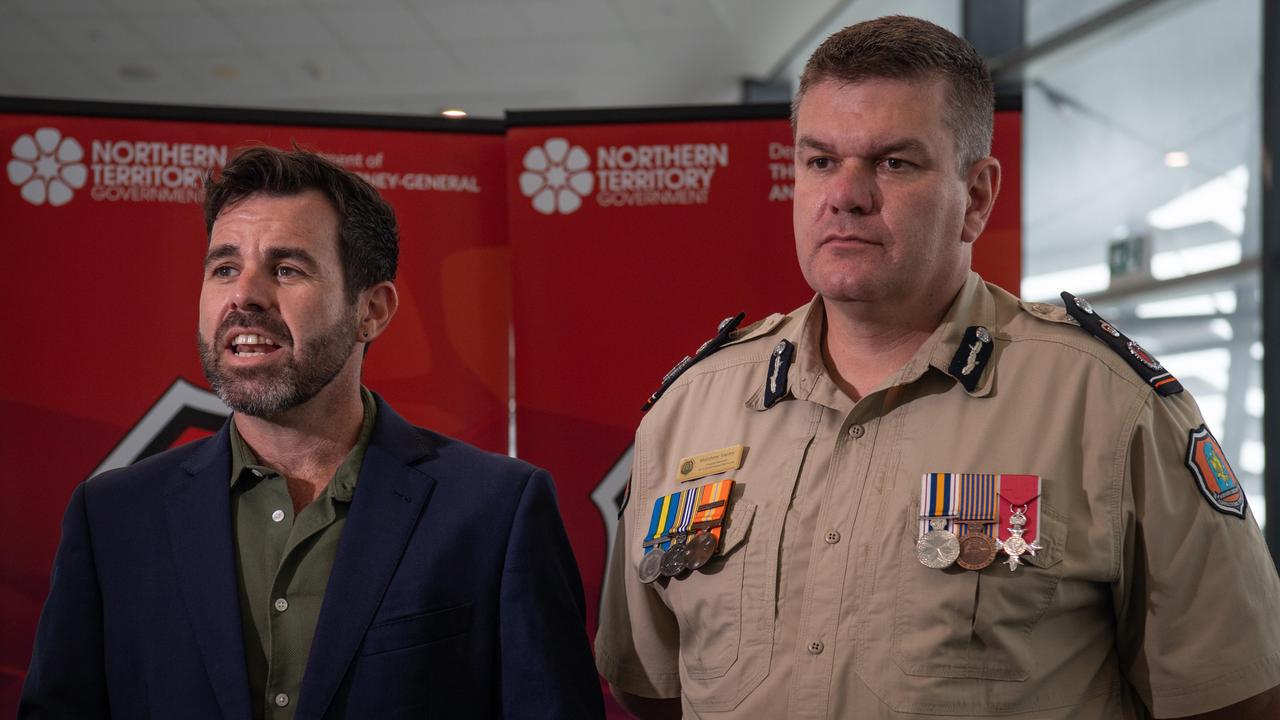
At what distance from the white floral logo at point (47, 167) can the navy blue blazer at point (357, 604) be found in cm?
144

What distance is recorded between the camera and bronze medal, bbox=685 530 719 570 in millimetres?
1677

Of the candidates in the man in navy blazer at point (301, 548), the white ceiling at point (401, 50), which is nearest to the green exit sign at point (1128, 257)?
the white ceiling at point (401, 50)

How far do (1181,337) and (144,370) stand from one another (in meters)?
3.90

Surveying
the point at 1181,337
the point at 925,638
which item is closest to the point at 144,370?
the point at 925,638

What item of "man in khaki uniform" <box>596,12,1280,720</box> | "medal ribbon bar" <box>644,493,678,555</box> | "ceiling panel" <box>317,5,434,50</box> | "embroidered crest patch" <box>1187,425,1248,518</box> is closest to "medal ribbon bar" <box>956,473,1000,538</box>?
"man in khaki uniform" <box>596,12,1280,720</box>

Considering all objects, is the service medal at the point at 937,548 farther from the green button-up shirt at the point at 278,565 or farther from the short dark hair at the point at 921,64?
the green button-up shirt at the point at 278,565

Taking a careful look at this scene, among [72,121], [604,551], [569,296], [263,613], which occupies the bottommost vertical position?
[604,551]

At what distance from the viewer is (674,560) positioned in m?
1.71

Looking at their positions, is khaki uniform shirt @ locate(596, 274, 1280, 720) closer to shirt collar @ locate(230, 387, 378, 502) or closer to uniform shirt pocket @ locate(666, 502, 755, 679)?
uniform shirt pocket @ locate(666, 502, 755, 679)

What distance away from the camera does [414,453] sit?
184 centimetres

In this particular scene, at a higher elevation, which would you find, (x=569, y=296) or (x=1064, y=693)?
(x=569, y=296)

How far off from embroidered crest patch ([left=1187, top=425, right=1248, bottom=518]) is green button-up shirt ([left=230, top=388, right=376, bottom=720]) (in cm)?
118

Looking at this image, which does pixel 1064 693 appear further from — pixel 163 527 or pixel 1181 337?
pixel 1181 337

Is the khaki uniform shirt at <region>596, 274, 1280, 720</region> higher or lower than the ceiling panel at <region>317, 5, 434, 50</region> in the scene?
lower
